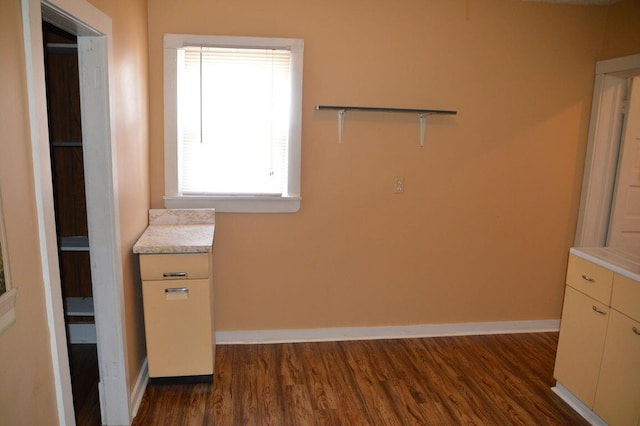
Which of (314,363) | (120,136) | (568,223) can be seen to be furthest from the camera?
(568,223)

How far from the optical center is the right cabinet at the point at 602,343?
7.07ft

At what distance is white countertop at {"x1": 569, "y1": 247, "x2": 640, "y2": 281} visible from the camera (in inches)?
87.4

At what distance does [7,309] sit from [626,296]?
2.61 meters

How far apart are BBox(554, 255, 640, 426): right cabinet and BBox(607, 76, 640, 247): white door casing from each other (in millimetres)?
1091

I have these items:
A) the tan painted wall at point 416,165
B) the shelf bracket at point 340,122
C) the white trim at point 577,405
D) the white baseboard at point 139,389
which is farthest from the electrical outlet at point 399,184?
the white baseboard at point 139,389

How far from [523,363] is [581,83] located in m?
2.10

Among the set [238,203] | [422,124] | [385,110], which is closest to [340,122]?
[385,110]

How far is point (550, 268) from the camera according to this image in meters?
3.48

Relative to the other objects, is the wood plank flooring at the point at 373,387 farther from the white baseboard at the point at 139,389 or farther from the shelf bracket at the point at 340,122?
the shelf bracket at the point at 340,122

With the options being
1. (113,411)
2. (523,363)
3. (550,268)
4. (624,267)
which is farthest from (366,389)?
(550,268)

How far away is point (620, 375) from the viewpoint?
7.25 ft

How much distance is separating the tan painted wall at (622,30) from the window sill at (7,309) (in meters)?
3.73

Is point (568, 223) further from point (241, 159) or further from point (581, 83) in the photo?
point (241, 159)

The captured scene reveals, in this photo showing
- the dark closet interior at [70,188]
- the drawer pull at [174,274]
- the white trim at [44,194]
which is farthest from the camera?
the dark closet interior at [70,188]
